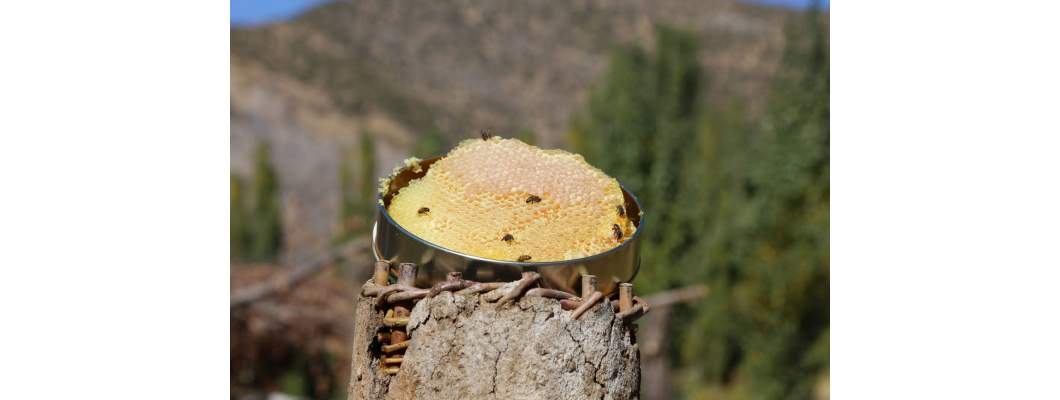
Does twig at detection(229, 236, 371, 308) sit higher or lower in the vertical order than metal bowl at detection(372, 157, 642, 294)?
lower

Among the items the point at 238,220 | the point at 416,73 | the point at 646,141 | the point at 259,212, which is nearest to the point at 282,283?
the point at 646,141

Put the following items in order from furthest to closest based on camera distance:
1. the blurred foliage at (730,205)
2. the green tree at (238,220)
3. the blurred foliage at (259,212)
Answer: the blurred foliage at (259,212) < the green tree at (238,220) < the blurred foliage at (730,205)

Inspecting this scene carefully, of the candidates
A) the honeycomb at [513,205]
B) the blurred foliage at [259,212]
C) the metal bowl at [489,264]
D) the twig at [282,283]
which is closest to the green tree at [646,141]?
the twig at [282,283]

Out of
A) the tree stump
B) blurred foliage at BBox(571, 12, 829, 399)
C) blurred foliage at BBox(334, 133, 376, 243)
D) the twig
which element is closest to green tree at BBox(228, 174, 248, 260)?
blurred foliage at BBox(334, 133, 376, 243)

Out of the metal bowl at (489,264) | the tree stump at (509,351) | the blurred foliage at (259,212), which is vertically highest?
the metal bowl at (489,264)

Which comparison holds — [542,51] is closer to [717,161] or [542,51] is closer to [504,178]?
[717,161]

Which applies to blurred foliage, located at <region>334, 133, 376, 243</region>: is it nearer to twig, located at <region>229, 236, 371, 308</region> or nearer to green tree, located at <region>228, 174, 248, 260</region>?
green tree, located at <region>228, 174, 248, 260</region>

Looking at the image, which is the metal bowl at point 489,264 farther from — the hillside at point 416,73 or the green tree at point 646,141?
the hillside at point 416,73
